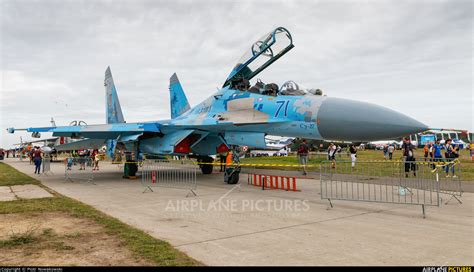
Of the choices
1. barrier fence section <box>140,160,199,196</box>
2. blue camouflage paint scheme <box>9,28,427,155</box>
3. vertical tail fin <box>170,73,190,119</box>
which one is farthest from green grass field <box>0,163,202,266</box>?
vertical tail fin <box>170,73,190,119</box>

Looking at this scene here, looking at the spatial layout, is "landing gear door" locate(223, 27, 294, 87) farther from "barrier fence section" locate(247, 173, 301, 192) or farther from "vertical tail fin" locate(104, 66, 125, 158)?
"vertical tail fin" locate(104, 66, 125, 158)

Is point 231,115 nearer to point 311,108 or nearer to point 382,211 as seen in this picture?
point 311,108

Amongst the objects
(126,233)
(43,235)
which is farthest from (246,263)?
(43,235)

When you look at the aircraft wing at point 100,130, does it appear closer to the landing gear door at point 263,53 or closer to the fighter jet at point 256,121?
the fighter jet at point 256,121

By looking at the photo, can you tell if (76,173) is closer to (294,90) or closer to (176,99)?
(176,99)

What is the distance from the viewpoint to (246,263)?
354 centimetres

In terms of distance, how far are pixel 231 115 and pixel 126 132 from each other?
4605mm

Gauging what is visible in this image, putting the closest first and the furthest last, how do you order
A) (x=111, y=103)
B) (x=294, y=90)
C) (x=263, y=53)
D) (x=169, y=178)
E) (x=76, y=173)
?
(x=294, y=90) < (x=263, y=53) < (x=169, y=178) < (x=76, y=173) < (x=111, y=103)

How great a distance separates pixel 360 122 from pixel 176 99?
12.0 m

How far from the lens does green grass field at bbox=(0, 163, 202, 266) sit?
12.1ft

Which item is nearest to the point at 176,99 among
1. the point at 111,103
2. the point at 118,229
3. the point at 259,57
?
the point at 111,103

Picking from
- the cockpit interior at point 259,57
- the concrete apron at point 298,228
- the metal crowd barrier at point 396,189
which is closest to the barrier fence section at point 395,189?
the metal crowd barrier at point 396,189

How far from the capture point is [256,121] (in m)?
9.41

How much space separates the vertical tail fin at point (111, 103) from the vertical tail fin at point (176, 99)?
9.23 feet
